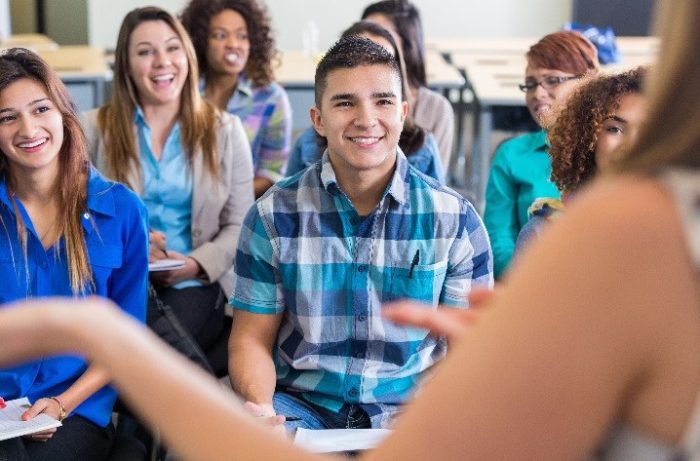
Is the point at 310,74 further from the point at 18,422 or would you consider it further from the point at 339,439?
the point at 339,439

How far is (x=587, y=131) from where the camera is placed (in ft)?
7.88

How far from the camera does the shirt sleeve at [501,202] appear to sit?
3137 mm

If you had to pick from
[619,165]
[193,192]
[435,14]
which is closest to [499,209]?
[193,192]

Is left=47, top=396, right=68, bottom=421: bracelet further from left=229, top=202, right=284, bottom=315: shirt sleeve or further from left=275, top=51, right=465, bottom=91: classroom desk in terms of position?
left=275, top=51, right=465, bottom=91: classroom desk

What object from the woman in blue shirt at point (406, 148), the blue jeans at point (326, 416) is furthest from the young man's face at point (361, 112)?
the woman in blue shirt at point (406, 148)

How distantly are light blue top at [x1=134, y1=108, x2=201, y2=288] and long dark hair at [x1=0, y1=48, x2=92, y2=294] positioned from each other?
0.72 metres

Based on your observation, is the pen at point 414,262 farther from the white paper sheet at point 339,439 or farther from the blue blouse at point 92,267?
the blue blouse at point 92,267

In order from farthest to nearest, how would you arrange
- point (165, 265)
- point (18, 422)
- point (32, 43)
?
point (32, 43) → point (165, 265) → point (18, 422)

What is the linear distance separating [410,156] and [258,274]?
3.79 ft

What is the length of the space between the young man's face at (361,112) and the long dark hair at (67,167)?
551 millimetres

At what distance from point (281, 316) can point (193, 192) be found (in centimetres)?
108

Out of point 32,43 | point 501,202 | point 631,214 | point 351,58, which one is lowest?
point 32,43

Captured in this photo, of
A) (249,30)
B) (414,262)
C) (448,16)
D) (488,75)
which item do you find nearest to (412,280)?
(414,262)

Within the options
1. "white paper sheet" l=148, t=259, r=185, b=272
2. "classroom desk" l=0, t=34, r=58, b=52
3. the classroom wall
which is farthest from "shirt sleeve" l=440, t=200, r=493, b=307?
the classroom wall
